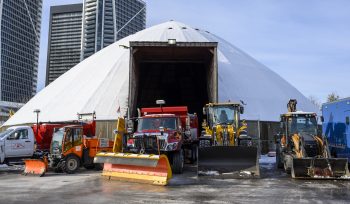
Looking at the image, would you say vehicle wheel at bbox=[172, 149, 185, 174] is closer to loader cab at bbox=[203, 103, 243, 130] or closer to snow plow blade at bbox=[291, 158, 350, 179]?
loader cab at bbox=[203, 103, 243, 130]

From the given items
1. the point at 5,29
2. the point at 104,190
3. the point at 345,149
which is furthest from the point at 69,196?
the point at 5,29

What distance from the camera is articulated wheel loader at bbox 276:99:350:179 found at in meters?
13.6

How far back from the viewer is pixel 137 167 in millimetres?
13562

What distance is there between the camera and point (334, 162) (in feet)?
44.9

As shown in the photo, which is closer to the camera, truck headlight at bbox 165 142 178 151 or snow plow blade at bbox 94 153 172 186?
snow plow blade at bbox 94 153 172 186

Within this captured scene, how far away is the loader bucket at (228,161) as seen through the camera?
1451cm

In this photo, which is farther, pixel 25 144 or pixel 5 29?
pixel 5 29

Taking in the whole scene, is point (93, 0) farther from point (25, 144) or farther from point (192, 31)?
point (25, 144)

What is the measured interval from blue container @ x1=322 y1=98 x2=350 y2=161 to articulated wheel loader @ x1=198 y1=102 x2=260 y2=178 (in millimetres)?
3913

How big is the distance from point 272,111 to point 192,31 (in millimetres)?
16077

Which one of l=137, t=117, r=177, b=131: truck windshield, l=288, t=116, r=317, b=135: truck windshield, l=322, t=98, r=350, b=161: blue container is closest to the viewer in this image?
l=322, t=98, r=350, b=161: blue container

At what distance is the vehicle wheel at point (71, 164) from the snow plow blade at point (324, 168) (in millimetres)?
9507

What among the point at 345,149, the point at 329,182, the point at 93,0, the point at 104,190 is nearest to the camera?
the point at 104,190

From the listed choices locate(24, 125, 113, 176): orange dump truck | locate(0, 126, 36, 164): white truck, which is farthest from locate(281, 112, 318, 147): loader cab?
→ locate(0, 126, 36, 164): white truck
